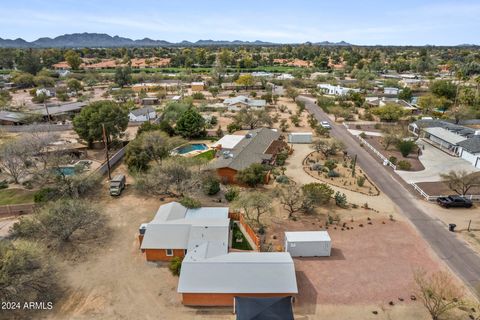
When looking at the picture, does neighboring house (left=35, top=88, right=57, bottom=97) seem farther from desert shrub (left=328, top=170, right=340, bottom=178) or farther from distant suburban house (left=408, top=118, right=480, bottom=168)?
distant suburban house (left=408, top=118, right=480, bottom=168)

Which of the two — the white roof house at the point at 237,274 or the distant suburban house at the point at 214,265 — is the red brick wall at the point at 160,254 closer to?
the distant suburban house at the point at 214,265

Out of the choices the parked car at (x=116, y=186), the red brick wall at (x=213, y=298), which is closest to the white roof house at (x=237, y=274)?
the red brick wall at (x=213, y=298)

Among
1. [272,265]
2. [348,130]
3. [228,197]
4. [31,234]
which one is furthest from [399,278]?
[348,130]

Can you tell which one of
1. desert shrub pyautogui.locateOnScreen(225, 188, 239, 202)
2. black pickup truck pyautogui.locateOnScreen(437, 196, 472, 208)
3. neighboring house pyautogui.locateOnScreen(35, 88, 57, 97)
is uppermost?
neighboring house pyautogui.locateOnScreen(35, 88, 57, 97)

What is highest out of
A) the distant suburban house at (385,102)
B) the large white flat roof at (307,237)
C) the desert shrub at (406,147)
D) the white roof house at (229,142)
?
the distant suburban house at (385,102)

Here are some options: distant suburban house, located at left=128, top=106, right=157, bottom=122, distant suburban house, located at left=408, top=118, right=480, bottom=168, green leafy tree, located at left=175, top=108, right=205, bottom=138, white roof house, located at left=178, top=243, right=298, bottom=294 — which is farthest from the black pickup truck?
distant suburban house, located at left=128, top=106, right=157, bottom=122

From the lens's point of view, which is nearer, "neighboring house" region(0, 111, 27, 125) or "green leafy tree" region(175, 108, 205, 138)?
"green leafy tree" region(175, 108, 205, 138)

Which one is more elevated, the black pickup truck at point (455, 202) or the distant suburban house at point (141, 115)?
the distant suburban house at point (141, 115)
